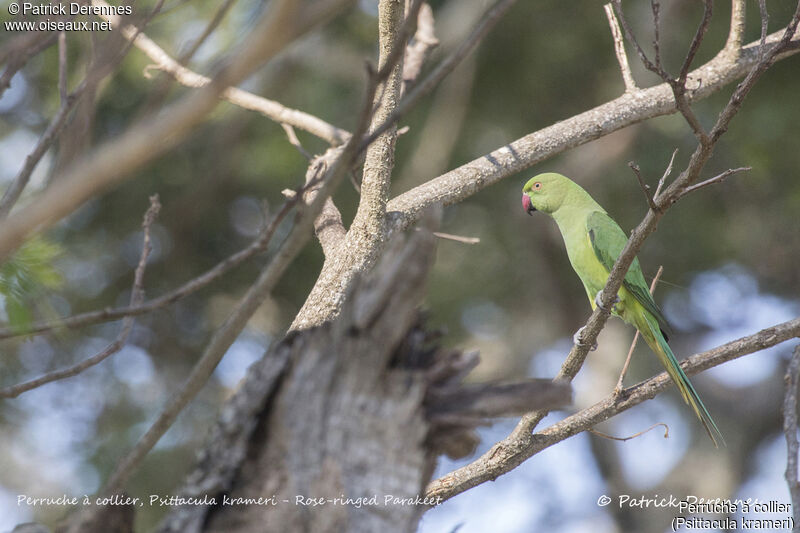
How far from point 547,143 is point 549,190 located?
86.4 inches

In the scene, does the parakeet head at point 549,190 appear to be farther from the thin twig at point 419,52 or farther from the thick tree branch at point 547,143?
the thick tree branch at point 547,143

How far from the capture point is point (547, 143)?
3490 millimetres

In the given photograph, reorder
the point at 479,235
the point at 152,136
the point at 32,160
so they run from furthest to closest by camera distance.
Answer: the point at 479,235
the point at 32,160
the point at 152,136

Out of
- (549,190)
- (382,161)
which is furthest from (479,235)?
(382,161)

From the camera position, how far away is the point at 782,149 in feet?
24.9

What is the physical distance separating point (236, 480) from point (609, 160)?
23.3 feet

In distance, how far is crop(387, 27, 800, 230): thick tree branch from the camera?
3338 mm

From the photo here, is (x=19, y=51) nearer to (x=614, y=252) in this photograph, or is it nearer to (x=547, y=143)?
(x=547, y=143)

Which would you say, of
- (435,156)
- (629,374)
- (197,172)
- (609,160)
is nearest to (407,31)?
(435,156)

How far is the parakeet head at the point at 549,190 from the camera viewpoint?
5.58 m

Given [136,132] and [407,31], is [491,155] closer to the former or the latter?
[407,31]

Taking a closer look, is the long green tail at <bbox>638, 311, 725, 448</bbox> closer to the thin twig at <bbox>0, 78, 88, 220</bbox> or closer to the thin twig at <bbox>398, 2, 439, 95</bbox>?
the thin twig at <bbox>398, 2, 439, 95</bbox>

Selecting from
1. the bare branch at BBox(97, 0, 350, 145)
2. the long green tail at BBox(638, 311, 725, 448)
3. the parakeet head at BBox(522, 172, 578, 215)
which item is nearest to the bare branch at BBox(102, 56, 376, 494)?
the long green tail at BBox(638, 311, 725, 448)

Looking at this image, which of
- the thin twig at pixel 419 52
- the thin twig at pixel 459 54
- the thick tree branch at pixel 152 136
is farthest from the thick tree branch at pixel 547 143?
the thick tree branch at pixel 152 136
